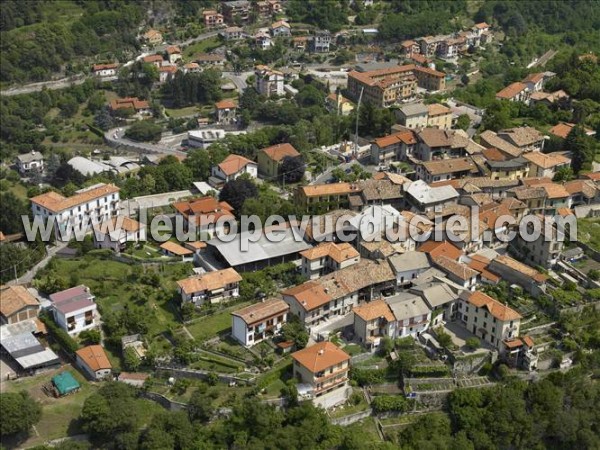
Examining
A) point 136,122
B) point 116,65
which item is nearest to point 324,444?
point 136,122

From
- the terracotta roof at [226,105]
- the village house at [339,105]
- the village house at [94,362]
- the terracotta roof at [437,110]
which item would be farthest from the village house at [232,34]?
the village house at [94,362]

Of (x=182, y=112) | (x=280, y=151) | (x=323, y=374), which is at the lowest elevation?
(x=182, y=112)

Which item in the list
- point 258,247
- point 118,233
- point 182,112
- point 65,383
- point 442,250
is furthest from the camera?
point 182,112

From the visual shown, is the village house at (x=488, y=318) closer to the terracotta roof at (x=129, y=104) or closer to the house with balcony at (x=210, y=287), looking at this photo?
the house with balcony at (x=210, y=287)

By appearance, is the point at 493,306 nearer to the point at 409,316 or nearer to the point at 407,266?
the point at 409,316

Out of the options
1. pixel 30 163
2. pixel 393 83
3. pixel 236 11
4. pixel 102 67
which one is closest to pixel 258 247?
pixel 30 163

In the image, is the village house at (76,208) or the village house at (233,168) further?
the village house at (233,168)

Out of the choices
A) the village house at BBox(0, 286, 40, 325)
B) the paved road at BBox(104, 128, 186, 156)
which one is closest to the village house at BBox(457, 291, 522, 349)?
the village house at BBox(0, 286, 40, 325)
